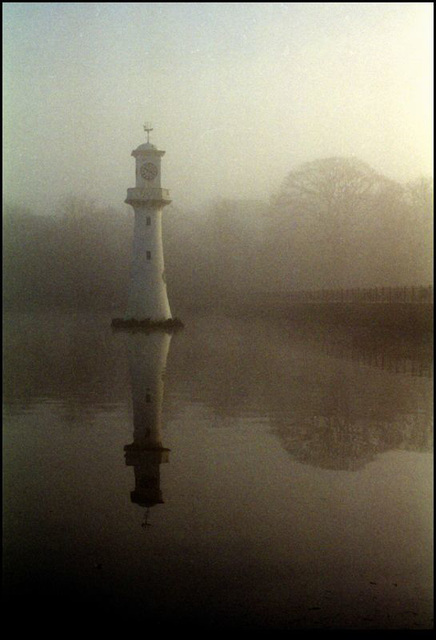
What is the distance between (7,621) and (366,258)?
183 ft

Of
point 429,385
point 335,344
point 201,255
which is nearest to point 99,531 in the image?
point 429,385

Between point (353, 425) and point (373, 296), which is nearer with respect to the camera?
point (353, 425)

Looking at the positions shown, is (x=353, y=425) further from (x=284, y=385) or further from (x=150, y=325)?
(x=150, y=325)

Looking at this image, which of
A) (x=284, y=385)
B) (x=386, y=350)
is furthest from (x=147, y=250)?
(x=284, y=385)

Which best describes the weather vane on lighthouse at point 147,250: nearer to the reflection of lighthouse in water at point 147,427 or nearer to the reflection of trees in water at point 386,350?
the reflection of trees in water at point 386,350

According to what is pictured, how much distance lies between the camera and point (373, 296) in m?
41.5

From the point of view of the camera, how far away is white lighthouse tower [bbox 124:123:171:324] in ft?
132

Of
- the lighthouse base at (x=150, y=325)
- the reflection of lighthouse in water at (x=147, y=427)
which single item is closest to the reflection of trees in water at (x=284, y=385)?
the reflection of lighthouse in water at (x=147, y=427)

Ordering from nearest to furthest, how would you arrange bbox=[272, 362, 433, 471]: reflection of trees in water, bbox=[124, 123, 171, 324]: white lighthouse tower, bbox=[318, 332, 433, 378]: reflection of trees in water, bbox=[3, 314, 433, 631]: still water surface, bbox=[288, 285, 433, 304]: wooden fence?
bbox=[3, 314, 433, 631]: still water surface, bbox=[272, 362, 433, 471]: reflection of trees in water, bbox=[318, 332, 433, 378]: reflection of trees in water, bbox=[288, 285, 433, 304]: wooden fence, bbox=[124, 123, 171, 324]: white lighthouse tower

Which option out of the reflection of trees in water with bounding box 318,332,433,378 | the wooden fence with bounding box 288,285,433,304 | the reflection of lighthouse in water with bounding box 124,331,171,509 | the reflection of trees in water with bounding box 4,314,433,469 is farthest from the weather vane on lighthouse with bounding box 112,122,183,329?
the reflection of lighthouse in water with bounding box 124,331,171,509

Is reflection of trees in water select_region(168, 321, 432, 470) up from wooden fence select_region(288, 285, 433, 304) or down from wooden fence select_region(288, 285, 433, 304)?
down

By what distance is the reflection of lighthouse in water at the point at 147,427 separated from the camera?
29.0 feet

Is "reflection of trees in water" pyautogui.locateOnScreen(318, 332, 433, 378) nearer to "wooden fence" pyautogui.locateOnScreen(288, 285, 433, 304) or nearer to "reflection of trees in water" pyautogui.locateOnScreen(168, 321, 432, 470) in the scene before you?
"reflection of trees in water" pyautogui.locateOnScreen(168, 321, 432, 470)

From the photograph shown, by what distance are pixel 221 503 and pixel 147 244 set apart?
→ 33174 millimetres
